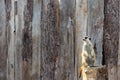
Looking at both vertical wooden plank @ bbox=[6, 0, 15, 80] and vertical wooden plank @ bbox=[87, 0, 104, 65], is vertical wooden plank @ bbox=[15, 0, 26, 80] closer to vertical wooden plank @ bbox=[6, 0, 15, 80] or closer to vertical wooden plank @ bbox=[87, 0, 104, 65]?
vertical wooden plank @ bbox=[6, 0, 15, 80]

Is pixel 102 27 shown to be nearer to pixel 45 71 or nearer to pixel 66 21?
pixel 66 21

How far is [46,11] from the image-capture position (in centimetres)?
296

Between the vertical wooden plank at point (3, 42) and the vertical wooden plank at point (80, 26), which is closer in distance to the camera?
the vertical wooden plank at point (80, 26)

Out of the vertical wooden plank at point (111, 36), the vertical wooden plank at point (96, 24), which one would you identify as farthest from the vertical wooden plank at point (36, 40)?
the vertical wooden plank at point (111, 36)

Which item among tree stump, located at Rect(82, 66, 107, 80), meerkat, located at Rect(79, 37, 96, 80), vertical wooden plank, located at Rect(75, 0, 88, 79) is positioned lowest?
tree stump, located at Rect(82, 66, 107, 80)

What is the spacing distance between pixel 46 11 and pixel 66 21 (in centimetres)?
27

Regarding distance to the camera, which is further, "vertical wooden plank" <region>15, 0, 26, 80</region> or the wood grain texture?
the wood grain texture

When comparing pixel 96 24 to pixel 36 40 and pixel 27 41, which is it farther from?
pixel 27 41

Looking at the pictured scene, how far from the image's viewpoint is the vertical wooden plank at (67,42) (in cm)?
277

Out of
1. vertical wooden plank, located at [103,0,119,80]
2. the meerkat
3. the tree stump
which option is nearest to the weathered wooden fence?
vertical wooden plank, located at [103,0,119,80]

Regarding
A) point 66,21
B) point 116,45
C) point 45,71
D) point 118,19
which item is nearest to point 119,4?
point 118,19

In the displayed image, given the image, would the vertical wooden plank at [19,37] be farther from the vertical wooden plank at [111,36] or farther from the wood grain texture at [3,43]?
the vertical wooden plank at [111,36]

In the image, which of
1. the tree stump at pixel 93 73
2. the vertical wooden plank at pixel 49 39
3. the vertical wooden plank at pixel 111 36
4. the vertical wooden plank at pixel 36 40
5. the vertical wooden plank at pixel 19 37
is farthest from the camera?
the vertical wooden plank at pixel 19 37

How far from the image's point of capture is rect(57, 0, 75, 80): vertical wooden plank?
2.77m
